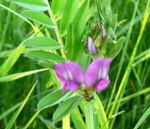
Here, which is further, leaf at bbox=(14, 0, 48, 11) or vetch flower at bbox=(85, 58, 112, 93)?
leaf at bbox=(14, 0, 48, 11)

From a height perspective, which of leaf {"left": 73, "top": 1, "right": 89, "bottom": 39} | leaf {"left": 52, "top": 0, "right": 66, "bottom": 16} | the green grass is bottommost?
the green grass

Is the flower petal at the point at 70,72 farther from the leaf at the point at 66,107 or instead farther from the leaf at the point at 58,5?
the leaf at the point at 58,5

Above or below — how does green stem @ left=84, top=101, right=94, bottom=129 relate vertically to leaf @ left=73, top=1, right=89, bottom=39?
below

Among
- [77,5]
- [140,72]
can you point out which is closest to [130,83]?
[140,72]

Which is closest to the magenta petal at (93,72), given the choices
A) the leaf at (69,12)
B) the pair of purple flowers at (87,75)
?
the pair of purple flowers at (87,75)

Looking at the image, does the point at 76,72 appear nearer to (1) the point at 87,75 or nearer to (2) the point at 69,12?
(1) the point at 87,75

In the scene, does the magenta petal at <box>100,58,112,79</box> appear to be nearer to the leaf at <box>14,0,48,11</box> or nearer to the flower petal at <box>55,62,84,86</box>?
the flower petal at <box>55,62,84,86</box>

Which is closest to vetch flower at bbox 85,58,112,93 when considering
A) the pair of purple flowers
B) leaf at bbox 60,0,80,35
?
the pair of purple flowers

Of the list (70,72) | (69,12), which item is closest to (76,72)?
(70,72)
